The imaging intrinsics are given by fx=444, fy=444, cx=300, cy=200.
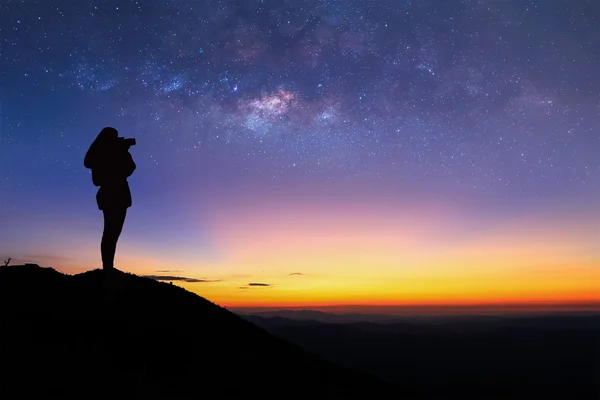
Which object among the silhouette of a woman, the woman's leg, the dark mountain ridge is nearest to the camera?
the silhouette of a woman

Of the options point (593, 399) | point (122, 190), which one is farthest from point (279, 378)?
point (593, 399)

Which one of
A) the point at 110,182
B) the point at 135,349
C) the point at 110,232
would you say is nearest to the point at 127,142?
the point at 110,182

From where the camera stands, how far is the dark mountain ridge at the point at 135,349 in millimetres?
7316

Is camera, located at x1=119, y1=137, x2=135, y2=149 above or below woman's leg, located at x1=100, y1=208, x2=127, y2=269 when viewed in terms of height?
above

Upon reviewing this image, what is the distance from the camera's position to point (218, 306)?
1603cm

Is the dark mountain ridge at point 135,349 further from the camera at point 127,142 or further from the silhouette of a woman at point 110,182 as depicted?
the camera at point 127,142

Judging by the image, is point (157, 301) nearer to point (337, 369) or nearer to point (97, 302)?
point (97, 302)

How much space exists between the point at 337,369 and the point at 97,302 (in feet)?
24.3

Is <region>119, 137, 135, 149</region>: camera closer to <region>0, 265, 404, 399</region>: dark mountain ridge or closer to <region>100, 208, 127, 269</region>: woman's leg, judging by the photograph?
<region>100, 208, 127, 269</region>: woman's leg

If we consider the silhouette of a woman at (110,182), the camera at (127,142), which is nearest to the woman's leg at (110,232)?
the silhouette of a woman at (110,182)

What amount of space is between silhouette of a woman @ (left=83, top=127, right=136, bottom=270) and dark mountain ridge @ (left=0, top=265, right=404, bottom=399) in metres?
1.06

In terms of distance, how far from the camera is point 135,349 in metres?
9.31

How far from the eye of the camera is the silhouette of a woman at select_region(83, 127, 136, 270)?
10477 mm

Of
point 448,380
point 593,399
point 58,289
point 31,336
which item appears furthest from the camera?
point 448,380
